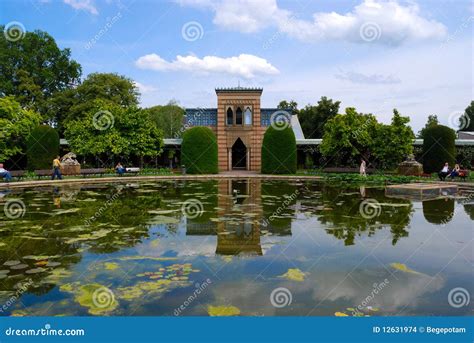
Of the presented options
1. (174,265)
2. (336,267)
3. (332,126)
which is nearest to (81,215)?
(174,265)

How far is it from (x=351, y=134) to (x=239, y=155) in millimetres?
12813

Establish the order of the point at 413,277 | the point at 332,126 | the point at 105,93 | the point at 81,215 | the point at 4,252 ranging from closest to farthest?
the point at 413,277 → the point at 4,252 → the point at 81,215 → the point at 332,126 → the point at 105,93

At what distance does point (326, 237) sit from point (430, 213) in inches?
214

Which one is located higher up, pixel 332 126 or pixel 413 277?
pixel 332 126

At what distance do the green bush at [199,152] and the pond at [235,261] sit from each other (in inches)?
727

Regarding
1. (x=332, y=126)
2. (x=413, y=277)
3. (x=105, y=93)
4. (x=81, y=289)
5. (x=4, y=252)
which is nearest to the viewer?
(x=81, y=289)

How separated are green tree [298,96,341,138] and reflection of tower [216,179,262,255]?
35.2 meters

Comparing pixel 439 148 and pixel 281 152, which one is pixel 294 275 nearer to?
pixel 281 152

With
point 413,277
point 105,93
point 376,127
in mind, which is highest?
point 105,93

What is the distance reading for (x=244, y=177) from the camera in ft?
95.5

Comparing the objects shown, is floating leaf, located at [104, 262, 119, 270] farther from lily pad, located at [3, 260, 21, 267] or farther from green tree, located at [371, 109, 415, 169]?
green tree, located at [371, 109, 415, 169]

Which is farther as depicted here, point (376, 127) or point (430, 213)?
point (376, 127)

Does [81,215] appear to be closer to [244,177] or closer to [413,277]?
[413,277]

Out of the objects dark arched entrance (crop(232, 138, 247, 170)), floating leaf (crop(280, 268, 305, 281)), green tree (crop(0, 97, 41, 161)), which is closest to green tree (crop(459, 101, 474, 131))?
dark arched entrance (crop(232, 138, 247, 170))
